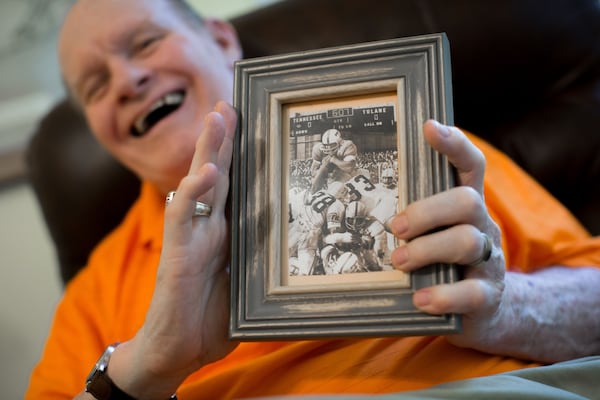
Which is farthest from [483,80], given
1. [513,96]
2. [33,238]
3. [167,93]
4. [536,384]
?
[33,238]

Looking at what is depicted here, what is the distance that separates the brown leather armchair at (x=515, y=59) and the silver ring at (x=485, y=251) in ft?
2.17

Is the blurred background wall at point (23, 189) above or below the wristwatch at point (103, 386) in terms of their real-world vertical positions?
above

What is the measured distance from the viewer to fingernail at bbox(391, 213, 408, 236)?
2.49 feet

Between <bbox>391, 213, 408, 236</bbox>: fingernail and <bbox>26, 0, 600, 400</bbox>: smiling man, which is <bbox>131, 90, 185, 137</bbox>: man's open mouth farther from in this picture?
<bbox>391, 213, 408, 236</bbox>: fingernail

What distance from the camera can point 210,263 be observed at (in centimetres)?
88

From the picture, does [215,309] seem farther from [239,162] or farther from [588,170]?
[588,170]

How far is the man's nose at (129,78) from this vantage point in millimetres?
1237

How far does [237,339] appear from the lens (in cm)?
81

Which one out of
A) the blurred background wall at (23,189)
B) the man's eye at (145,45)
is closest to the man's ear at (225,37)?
the man's eye at (145,45)

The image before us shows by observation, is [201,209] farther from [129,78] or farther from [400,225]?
[129,78]

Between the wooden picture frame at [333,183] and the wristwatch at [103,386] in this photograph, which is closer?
the wooden picture frame at [333,183]

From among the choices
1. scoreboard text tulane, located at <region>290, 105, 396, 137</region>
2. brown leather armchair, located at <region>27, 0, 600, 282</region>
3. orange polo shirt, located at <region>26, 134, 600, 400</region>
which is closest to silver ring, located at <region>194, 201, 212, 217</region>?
scoreboard text tulane, located at <region>290, 105, 396, 137</region>

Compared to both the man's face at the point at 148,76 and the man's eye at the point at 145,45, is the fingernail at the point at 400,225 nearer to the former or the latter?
the man's face at the point at 148,76

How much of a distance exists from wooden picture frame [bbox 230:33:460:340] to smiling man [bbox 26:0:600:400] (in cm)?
3
